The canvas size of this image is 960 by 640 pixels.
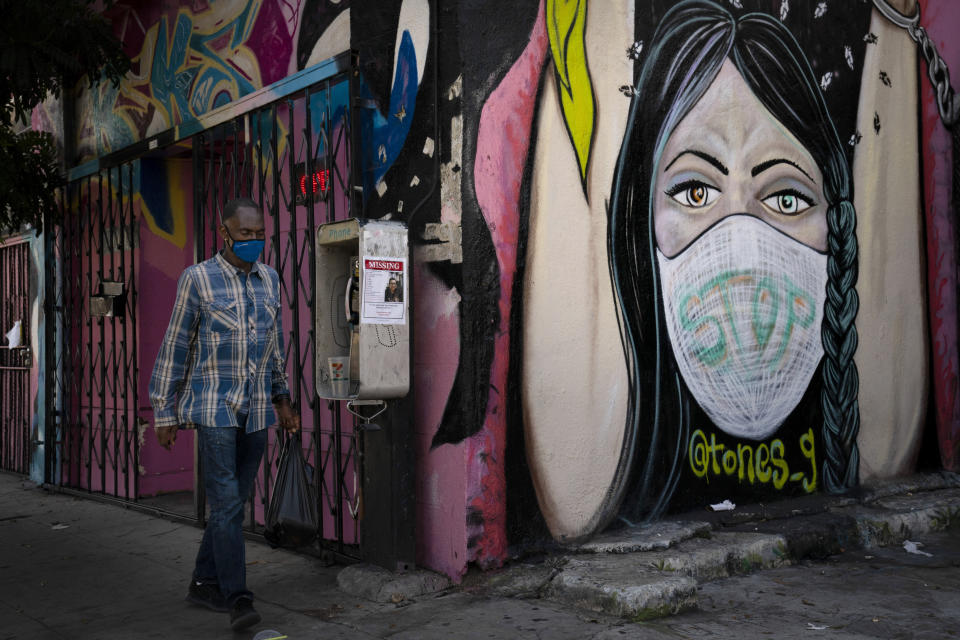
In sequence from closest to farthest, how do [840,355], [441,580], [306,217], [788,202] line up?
1. [441,580]
2. [306,217]
3. [788,202]
4. [840,355]

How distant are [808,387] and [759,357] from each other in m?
0.57

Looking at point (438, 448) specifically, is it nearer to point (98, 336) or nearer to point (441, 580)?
point (441, 580)

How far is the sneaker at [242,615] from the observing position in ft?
13.1

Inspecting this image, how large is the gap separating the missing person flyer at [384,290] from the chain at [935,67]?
189 inches

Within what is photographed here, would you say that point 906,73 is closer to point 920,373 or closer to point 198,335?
point 920,373

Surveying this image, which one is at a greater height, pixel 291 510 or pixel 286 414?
pixel 286 414

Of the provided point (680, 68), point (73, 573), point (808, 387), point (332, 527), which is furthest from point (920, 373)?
point (73, 573)

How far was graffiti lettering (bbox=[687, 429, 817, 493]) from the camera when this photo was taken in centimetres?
569

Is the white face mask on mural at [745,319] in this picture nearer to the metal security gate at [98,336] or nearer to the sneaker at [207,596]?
the sneaker at [207,596]

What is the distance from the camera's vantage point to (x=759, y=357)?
19.7ft

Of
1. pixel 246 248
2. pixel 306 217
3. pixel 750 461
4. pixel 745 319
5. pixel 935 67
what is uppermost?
pixel 935 67

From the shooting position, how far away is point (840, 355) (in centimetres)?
655

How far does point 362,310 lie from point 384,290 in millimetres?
162

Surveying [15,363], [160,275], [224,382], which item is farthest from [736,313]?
[15,363]
